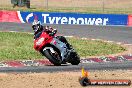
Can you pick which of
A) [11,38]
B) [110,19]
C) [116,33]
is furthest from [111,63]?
[110,19]

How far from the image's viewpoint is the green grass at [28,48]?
2072 cm

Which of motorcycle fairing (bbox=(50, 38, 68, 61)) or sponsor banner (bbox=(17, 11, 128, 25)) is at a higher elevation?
motorcycle fairing (bbox=(50, 38, 68, 61))

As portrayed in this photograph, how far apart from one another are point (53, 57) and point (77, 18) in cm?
2198

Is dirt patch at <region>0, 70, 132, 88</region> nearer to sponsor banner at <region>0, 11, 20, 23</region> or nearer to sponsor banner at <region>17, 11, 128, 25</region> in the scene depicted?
sponsor banner at <region>17, 11, 128, 25</region>

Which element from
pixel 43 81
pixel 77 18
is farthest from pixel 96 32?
pixel 43 81

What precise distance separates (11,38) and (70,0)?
42.1m

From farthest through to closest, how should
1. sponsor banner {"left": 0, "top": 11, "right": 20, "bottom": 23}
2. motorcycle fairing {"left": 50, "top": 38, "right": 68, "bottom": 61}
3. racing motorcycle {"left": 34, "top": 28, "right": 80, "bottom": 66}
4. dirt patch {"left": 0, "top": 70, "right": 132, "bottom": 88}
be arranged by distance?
sponsor banner {"left": 0, "top": 11, "right": 20, "bottom": 23}
motorcycle fairing {"left": 50, "top": 38, "right": 68, "bottom": 61}
racing motorcycle {"left": 34, "top": 28, "right": 80, "bottom": 66}
dirt patch {"left": 0, "top": 70, "right": 132, "bottom": 88}

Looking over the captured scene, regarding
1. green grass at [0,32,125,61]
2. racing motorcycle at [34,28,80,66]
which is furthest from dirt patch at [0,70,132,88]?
green grass at [0,32,125,61]

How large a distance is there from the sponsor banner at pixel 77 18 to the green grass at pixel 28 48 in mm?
8429

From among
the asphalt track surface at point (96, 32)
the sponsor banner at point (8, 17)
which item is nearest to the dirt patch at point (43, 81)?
the asphalt track surface at point (96, 32)

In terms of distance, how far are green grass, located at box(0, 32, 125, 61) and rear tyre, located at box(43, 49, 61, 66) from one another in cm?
317

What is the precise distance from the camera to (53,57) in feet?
54.6

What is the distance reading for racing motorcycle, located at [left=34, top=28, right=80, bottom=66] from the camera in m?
16.4

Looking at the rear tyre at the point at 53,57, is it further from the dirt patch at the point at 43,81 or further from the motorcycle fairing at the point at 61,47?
the dirt patch at the point at 43,81
